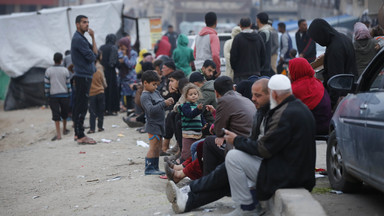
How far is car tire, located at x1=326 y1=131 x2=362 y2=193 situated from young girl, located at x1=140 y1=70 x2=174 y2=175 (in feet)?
7.43

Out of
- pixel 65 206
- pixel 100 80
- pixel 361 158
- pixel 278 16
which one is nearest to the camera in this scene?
pixel 361 158

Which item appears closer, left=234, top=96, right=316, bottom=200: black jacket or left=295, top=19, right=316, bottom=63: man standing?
left=234, top=96, right=316, bottom=200: black jacket

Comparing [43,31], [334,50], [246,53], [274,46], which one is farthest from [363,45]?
[43,31]

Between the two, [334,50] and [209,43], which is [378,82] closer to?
[334,50]

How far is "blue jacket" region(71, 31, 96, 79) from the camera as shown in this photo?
1029 cm

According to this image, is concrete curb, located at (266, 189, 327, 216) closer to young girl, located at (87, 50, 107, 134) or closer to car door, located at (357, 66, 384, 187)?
car door, located at (357, 66, 384, 187)

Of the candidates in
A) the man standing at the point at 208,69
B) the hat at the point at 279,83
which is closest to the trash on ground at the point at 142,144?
the man standing at the point at 208,69

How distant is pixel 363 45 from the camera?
8.59 m

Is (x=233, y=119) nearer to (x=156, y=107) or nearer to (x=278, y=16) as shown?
(x=156, y=107)

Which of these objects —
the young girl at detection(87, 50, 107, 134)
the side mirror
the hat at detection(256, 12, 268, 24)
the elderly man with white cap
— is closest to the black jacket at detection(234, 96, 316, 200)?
the elderly man with white cap

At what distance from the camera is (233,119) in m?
5.92

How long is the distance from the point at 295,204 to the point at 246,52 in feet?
19.4

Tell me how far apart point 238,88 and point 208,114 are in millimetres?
547

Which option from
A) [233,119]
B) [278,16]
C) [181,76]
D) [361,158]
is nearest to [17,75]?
[181,76]
